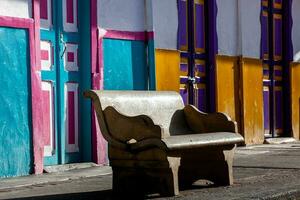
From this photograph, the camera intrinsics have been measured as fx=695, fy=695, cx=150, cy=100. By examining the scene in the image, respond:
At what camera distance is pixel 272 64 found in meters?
12.5

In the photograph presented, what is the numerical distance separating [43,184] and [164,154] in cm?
189

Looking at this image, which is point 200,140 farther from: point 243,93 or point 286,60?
point 286,60

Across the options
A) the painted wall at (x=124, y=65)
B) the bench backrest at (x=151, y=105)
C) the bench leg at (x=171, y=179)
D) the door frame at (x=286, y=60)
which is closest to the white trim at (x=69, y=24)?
the painted wall at (x=124, y=65)

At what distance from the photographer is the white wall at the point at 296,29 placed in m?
13.0

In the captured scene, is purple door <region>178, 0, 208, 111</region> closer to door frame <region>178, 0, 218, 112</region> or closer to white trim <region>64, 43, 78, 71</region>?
door frame <region>178, 0, 218, 112</region>

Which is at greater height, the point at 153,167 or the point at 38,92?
the point at 38,92

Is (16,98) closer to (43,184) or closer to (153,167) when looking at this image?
(43,184)

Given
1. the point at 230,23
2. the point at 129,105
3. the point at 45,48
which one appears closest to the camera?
the point at 129,105

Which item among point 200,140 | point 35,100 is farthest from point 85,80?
point 200,140

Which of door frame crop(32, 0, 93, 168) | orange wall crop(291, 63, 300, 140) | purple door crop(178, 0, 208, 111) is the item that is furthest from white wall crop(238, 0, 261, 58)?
door frame crop(32, 0, 93, 168)

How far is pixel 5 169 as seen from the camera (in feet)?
25.3

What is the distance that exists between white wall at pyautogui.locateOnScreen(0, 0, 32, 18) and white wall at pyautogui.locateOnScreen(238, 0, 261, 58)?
468 centimetres

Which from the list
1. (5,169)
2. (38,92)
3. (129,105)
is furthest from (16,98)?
(129,105)

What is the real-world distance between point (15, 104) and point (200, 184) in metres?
2.37
